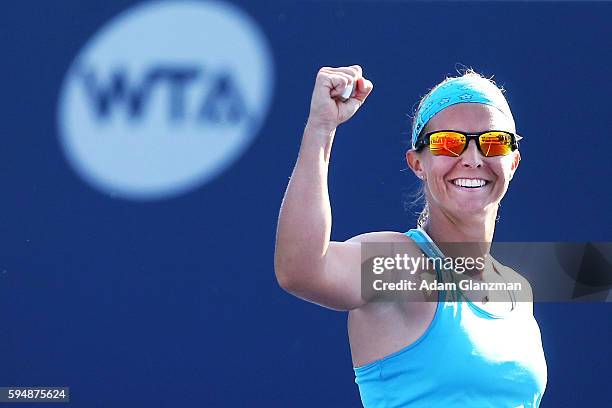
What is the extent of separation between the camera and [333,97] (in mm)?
1453

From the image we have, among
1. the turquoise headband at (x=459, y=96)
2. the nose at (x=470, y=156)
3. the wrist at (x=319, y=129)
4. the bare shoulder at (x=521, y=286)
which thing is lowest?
the bare shoulder at (x=521, y=286)

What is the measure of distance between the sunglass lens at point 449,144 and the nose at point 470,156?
0.01 metres

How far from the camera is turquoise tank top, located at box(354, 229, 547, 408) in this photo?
4.84 ft

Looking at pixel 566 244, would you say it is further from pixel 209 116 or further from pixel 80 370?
pixel 80 370

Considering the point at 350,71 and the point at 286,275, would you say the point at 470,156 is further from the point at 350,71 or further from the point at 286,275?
the point at 286,275

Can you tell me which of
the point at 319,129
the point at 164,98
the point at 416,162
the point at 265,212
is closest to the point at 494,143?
the point at 416,162

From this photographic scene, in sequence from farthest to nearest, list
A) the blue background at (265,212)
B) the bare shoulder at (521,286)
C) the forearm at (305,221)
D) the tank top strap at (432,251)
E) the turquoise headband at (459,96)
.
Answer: the blue background at (265,212) < the bare shoulder at (521,286) < the turquoise headband at (459,96) < the tank top strap at (432,251) < the forearm at (305,221)

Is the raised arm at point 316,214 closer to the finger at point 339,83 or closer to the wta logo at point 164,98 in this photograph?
the finger at point 339,83

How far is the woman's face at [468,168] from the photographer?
165cm

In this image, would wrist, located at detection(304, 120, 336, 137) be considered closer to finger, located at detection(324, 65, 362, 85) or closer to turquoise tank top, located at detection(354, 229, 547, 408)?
finger, located at detection(324, 65, 362, 85)

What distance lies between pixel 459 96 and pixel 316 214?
0.44m

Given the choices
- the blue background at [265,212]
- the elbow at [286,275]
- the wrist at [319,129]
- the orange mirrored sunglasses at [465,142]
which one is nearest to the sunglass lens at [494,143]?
the orange mirrored sunglasses at [465,142]

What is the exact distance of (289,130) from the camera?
2889mm

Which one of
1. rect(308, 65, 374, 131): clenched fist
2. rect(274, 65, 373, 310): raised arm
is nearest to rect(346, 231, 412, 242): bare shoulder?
rect(274, 65, 373, 310): raised arm
